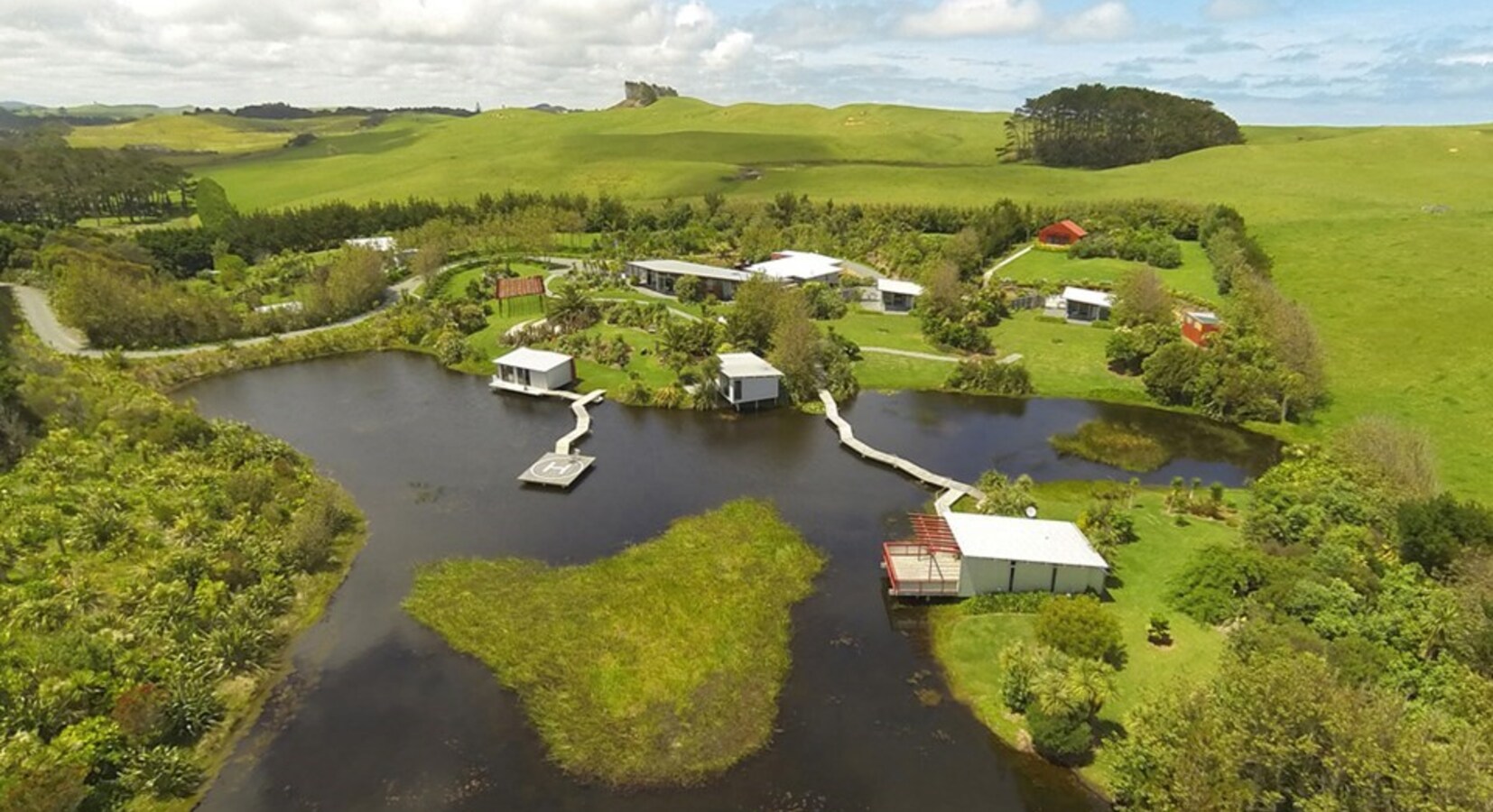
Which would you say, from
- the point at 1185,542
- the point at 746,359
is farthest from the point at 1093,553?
the point at 746,359

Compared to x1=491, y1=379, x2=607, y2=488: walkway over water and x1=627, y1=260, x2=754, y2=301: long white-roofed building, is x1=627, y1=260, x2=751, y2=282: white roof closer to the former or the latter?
x1=627, y1=260, x2=754, y2=301: long white-roofed building

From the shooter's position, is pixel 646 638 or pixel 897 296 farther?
pixel 897 296

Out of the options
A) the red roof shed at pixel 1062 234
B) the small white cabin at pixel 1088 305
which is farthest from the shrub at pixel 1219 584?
the red roof shed at pixel 1062 234

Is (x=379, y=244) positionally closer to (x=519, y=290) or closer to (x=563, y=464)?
(x=519, y=290)

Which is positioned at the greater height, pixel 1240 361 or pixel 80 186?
pixel 80 186

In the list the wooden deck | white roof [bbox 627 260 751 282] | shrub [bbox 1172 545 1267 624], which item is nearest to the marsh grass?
shrub [bbox 1172 545 1267 624]

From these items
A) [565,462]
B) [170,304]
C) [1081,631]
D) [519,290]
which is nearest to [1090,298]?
Answer: [565,462]

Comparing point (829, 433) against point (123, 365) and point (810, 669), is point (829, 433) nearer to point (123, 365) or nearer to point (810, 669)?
point (810, 669)

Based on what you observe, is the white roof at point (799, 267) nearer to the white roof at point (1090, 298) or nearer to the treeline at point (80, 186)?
the white roof at point (1090, 298)
